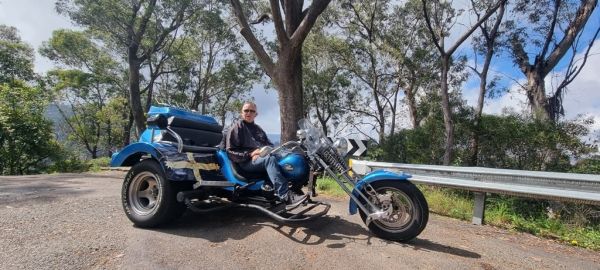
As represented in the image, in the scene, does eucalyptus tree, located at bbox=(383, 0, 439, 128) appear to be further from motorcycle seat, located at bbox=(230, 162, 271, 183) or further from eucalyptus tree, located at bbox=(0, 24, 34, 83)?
eucalyptus tree, located at bbox=(0, 24, 34, 83)

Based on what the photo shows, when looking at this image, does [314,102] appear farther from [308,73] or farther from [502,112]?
[502,112]

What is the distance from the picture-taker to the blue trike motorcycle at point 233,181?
13.0 ft

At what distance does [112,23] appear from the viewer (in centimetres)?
1736

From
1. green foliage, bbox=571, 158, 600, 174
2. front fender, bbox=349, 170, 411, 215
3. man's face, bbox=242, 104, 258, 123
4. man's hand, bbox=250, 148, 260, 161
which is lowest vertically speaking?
front fender, bbox=349, 170, 411, 215

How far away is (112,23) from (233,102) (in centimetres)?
1903

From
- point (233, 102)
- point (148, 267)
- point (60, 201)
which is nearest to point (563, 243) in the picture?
point (148, 267)

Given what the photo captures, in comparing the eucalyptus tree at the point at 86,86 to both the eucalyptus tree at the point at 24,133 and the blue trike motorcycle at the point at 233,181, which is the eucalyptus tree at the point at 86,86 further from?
the blue trike motorcycle at the point at 233,181

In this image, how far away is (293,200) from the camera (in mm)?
4164

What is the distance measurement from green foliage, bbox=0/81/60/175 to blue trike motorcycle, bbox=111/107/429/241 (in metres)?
11.6

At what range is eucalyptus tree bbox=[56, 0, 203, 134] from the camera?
16562mm

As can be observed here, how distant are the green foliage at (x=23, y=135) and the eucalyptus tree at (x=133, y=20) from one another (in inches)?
150

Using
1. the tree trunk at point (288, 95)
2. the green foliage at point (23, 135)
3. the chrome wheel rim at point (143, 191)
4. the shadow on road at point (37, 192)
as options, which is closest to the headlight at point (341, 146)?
the chrome wheel rim at point (143, 191)

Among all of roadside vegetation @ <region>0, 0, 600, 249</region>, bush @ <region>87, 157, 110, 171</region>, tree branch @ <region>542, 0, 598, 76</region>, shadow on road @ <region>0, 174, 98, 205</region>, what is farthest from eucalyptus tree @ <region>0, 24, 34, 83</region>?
tree branch @ <region>542, 0, 598, 76</region>

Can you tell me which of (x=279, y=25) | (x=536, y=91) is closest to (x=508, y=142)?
(x=536, y=91)
